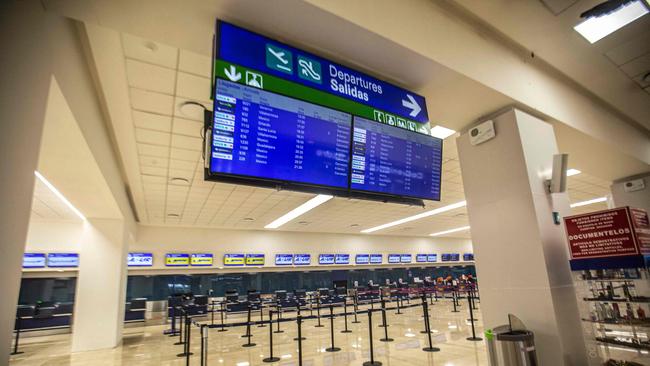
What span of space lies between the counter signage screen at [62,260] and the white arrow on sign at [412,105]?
37.3 feet

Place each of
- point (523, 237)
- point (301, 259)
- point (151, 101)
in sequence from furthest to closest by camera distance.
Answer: point (301, 259)
point (151, 101)
point (523, 237)

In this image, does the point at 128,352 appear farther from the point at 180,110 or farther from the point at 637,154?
the point at 637,154

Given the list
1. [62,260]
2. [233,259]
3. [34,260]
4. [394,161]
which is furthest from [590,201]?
[34,260]

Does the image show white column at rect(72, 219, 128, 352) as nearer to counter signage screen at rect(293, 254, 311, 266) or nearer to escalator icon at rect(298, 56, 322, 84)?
counter signage screen at rect(293, 254, 311, 266)

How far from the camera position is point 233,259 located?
12641mm

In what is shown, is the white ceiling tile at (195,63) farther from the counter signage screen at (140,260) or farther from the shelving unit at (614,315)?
the counter signage screen at (140,260)

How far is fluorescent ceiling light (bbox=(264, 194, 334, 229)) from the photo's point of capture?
8.79 m

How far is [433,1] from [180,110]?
122 inches

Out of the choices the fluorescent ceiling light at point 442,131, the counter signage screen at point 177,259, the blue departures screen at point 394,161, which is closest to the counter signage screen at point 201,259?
the counter signage screen at point 177,259

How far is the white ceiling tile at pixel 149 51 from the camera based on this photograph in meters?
2.99

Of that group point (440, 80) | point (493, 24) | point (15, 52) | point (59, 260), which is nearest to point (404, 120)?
point (440, 80)

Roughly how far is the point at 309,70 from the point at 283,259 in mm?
11939

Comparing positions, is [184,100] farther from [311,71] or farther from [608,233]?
[608,233]

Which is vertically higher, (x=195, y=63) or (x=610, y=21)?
(x=610, y=21)
